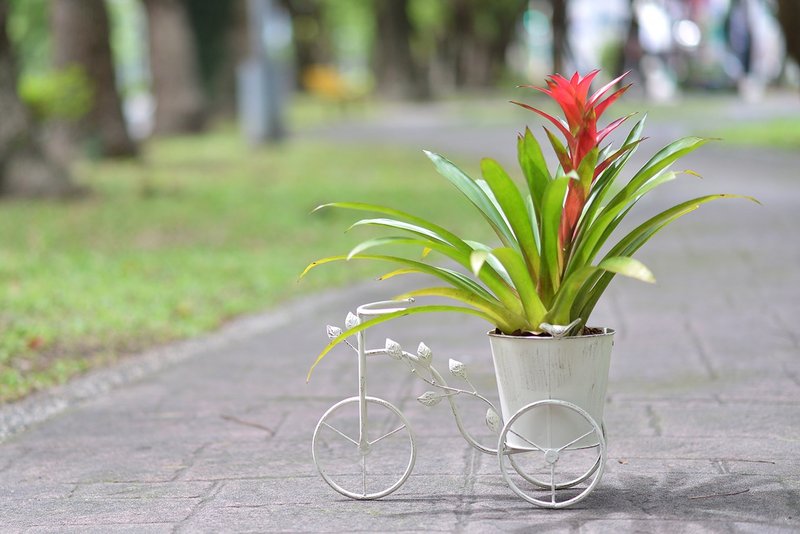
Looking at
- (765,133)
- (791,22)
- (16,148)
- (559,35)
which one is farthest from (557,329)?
(559,35)

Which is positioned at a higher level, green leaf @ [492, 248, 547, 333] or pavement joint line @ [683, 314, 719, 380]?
green leaf @ [492, 248, 547, 333]

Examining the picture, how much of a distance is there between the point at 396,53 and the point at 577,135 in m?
38.5

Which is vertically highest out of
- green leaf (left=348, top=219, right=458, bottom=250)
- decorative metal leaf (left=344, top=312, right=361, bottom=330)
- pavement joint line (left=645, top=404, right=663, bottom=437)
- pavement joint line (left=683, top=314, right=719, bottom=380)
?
green leaf (left=348, top=219, right=458, bottom=250)

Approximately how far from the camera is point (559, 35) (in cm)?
3472

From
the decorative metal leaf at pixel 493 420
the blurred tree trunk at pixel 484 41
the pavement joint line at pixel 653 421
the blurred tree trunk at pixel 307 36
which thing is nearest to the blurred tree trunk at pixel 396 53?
the blurred tree trunk at pixel 307 36

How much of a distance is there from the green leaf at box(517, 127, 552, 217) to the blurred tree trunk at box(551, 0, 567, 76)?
1132 inches

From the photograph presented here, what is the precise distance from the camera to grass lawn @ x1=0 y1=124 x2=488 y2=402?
7734 millimetres

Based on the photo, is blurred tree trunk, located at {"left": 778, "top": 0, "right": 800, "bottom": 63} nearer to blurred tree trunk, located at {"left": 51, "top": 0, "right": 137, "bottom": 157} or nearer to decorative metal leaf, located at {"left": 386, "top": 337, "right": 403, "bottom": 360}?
blurred tree trunk, located at {"left": 51, "top": 0, "right": 137, "bottom": 157}

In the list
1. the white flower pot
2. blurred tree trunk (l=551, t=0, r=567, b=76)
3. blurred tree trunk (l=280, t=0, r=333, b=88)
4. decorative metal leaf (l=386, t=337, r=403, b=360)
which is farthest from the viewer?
blurred tree trunk (l=280, t=0, r=333, b=88)

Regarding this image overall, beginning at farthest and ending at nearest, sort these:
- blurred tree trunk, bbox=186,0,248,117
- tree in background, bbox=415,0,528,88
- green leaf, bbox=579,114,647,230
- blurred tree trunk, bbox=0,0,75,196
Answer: tree in background, bbox=415,0,528,88
blurred tree trunk, bbox=186,0,248,117
blurred tree trunk, bbox=0,0,75,196
green leaf, bbox=579,114,647,230

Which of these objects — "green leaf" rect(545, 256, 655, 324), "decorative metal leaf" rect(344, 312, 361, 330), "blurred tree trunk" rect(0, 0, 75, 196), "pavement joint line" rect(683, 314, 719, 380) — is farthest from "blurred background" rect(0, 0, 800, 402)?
"green leaf" rect(545, 256, 655, 324)

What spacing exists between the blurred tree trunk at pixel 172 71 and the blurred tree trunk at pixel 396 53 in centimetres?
1575

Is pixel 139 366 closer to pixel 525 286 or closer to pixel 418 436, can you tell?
pixel 418 436

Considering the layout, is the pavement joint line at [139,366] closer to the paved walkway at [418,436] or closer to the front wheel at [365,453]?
the paved walkway at [418,436]
